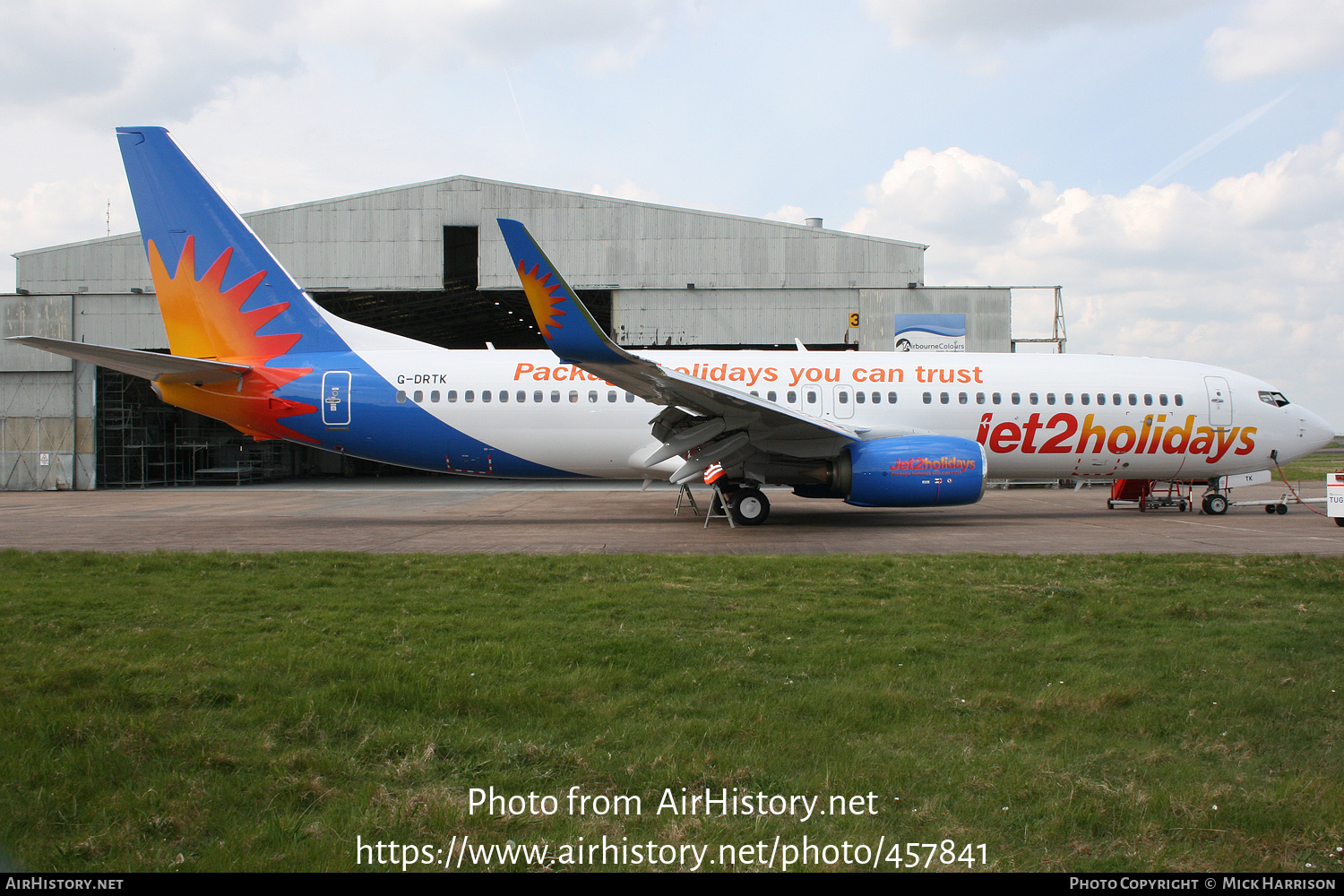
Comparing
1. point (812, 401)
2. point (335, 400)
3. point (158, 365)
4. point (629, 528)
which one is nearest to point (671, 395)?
point (629, 528)

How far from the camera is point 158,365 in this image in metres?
12.3

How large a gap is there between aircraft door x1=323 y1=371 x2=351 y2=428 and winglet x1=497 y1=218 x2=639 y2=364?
4912 millimetres

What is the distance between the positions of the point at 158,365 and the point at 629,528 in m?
7.79

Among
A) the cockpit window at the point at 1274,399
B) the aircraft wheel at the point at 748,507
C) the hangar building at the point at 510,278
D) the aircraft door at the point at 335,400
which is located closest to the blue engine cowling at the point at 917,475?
the aircraft wheel at the point at 748,507

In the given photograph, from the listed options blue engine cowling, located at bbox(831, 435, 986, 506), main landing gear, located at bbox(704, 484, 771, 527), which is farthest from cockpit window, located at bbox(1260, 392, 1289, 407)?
main landing gear, located at bbox(704, 484, 771, 527)

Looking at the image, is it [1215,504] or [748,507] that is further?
[1215,504]

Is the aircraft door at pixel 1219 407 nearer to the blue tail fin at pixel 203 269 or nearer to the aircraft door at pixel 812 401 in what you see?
the aircraft door at pixel 812 401

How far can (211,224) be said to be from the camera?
1330cm

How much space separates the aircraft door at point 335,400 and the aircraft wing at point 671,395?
4632 mm

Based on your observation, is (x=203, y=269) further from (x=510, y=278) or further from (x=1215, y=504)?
(x=1215, y=504)

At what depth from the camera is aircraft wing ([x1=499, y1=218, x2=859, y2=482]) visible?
10031 millimetres

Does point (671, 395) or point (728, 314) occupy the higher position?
point (728, 314)

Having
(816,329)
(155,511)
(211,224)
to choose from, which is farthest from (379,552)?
(816,329)

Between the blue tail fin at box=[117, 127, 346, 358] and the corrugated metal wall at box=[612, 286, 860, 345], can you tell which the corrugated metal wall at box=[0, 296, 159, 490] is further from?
the corrugated metal wall at box=[612, 286, 860, 345]
